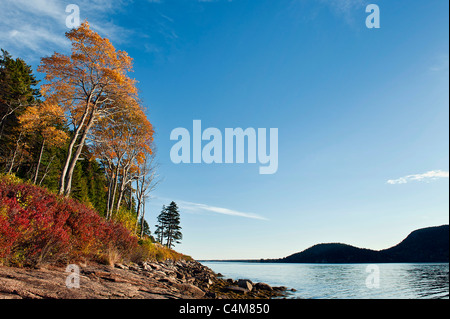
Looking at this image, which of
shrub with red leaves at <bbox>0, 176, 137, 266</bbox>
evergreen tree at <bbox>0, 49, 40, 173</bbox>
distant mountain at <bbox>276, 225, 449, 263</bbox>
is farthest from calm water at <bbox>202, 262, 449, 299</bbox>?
distant mountain at <bbox>276, 225, 449, 263</bbox>

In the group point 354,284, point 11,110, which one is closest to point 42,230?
point 354,284

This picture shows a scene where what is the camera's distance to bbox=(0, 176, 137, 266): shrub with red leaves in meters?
6.07

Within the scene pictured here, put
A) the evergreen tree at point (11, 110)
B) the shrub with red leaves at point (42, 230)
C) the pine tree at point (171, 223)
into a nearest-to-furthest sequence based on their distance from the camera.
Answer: the shrub with red leaves at point (42, 230) < the evergreen tree at point (11, 110) < the pine tree at point (171, 223)

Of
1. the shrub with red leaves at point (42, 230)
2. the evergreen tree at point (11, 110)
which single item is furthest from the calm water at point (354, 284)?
the evergreen tree at point (11, 110)

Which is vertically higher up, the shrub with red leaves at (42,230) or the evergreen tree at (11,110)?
the evergreen tree at (11,110)

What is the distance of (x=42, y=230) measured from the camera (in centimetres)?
675

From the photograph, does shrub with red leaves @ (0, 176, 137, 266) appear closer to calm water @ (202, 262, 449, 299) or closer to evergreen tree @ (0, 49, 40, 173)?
calm water @ (202, 262, 449, 299)

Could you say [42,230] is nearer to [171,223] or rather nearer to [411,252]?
[171,223]

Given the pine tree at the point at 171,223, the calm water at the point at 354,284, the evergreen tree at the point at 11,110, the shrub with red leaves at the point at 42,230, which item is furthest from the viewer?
the pine tree at the point at 171,223

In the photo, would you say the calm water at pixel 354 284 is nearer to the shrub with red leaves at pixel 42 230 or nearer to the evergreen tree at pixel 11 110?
the shrub with red leaves at pixel 42 230

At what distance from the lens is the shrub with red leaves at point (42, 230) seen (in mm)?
6066
